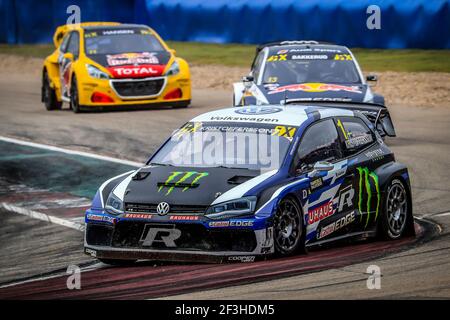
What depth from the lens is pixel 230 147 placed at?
1067 centimetres

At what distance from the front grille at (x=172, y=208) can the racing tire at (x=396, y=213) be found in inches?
80.6

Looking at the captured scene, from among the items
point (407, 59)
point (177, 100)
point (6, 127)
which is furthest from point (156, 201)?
point (407, 59)

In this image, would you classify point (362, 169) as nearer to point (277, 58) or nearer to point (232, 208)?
point (232, 208)

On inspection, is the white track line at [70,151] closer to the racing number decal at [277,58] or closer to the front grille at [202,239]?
the racing number decal at [277,58]

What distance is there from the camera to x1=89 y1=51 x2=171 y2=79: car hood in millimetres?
22328

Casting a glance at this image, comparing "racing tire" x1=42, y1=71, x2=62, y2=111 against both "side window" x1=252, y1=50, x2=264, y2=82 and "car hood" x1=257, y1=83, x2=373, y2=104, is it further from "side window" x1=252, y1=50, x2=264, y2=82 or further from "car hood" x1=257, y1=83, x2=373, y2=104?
"car hood" x1=257, y1=83, x2=373, y2=104

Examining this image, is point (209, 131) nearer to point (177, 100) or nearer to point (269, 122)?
point (269, 122)

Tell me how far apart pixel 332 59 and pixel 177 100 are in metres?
5.29

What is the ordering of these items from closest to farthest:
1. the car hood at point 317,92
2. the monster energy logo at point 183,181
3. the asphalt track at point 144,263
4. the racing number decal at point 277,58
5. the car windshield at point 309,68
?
the asphalt track at point 144,263 < the monster energy logo at point 183,181 < the car hood at point 317,92 < the car windshield at point 309,68 < the racing number decal at point 277,58

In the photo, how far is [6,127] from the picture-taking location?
20781 mm

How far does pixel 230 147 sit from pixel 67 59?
13.0 meters

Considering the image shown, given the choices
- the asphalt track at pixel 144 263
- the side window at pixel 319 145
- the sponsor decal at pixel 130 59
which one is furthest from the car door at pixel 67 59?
the side window at pixel 319 145

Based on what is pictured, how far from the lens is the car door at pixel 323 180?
10.2 m

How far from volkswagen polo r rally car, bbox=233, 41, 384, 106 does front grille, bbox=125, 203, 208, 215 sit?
22.9ft
